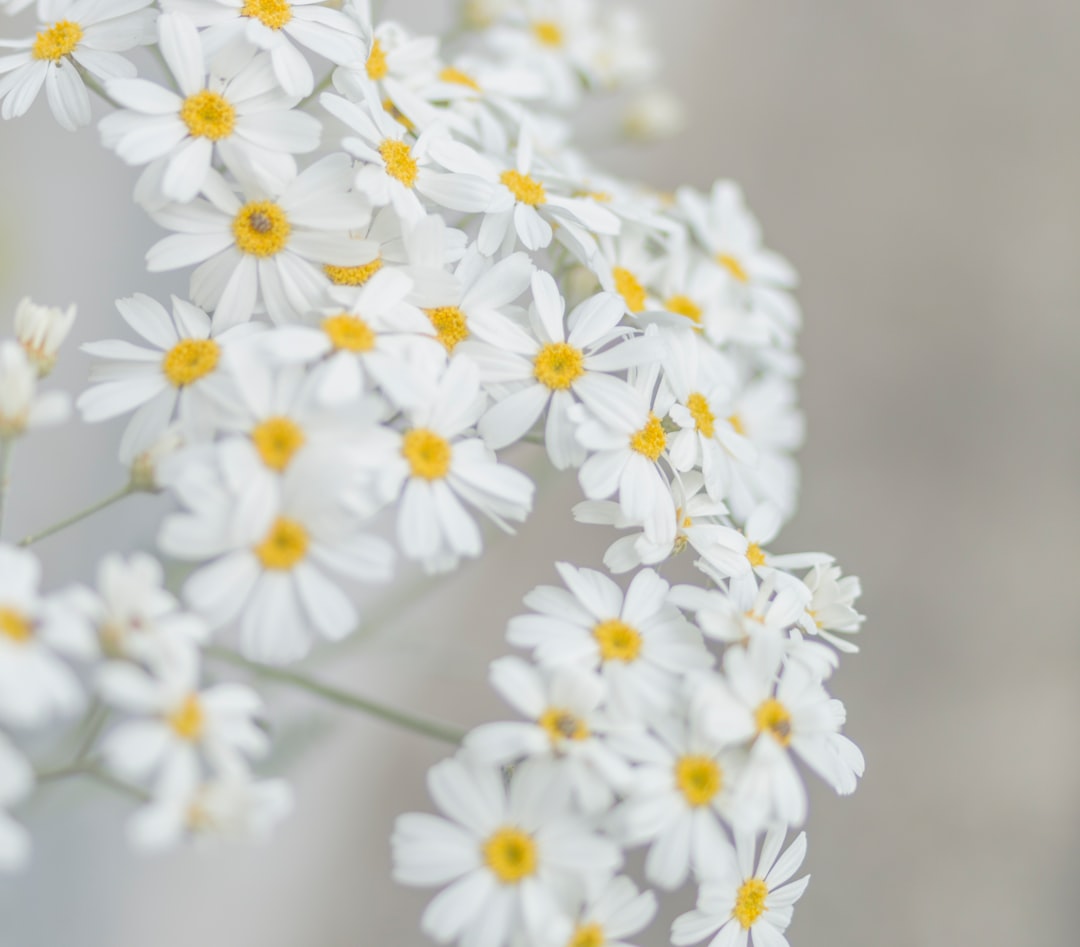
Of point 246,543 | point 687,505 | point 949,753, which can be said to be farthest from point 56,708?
point 949,753

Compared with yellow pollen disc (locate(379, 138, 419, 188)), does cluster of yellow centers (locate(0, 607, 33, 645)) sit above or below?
below

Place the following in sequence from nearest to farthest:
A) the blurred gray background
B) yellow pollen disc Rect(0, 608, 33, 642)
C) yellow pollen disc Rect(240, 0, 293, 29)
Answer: yellow pollen disc Rect(0, 608, 33, 642), yellow pollen disc Rect(240, 0, 293, 29), the blurred gray background

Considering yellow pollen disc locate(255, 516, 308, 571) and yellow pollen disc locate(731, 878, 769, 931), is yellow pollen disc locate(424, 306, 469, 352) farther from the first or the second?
yellow pollen disc locate(731, 878, 769, 931)

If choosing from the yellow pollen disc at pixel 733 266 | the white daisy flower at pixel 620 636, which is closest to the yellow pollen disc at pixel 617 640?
the white daisy flower at pixel 620 636

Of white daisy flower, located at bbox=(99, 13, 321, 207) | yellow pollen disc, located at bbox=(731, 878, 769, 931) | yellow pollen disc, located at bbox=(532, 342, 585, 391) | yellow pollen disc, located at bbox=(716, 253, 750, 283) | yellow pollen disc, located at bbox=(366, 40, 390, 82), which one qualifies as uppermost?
yellow pollen disc, located at bbox=(716, 253, 750, 283)

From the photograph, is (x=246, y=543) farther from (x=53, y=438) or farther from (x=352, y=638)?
(x=53, y=438)

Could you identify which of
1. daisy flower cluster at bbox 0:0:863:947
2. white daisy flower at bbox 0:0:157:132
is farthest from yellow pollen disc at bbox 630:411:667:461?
white daisy flower at bbox 0:0:157:132

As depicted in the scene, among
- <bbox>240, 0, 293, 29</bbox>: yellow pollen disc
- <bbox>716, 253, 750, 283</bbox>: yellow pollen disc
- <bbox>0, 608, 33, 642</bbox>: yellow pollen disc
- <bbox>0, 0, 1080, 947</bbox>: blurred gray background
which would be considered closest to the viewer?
<bbox>0, 608, 33, 642</bbox>: yellow pollen disc
